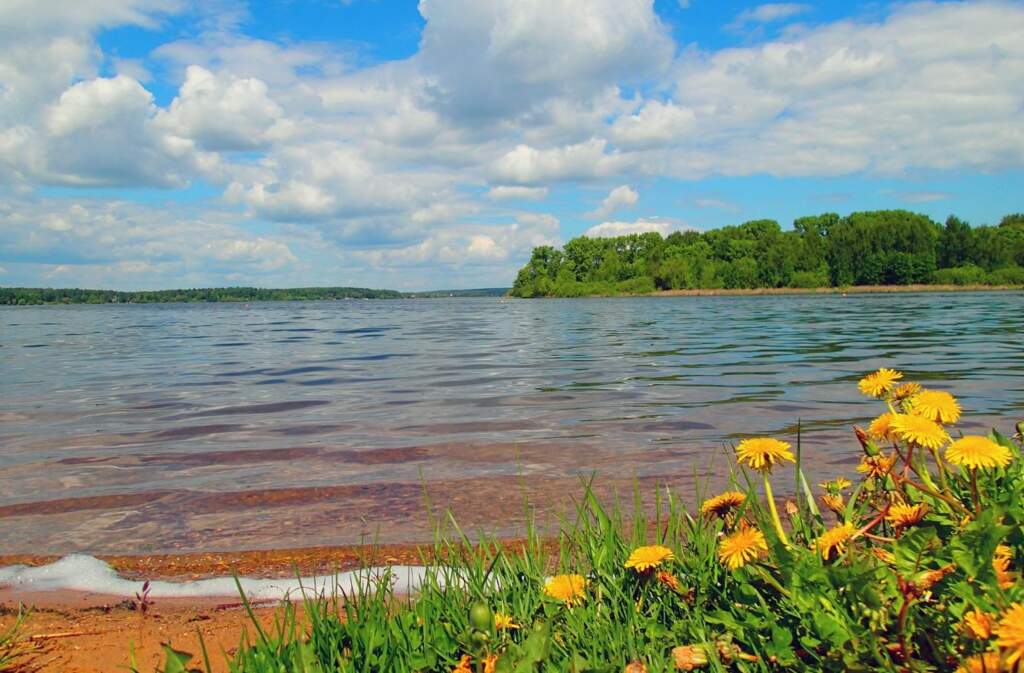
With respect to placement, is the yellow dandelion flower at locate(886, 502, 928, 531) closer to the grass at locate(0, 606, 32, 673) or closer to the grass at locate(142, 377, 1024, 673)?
the grass at locate(142, 377, 1024, 673)

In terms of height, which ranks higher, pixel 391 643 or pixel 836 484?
pixel 836 484

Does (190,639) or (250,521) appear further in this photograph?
(250,521)

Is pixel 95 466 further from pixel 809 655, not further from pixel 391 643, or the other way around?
pixel 809 655

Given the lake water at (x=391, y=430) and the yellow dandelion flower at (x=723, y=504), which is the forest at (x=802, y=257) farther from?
the yellow dandelion flower at (x=723, y=504)

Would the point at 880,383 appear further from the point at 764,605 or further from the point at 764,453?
the point at 764,605

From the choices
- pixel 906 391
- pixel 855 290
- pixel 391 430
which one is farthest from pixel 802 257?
pixel 906 391

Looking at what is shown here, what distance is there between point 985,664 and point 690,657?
72cm

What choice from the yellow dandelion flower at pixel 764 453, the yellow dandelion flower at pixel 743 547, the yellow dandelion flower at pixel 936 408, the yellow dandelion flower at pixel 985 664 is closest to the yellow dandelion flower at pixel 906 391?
the yellow dandelion flower at pixel 936 408

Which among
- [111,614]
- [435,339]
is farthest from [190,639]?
[435,339]

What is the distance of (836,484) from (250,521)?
4.29 m

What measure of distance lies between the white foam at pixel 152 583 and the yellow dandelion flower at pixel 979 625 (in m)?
2.65

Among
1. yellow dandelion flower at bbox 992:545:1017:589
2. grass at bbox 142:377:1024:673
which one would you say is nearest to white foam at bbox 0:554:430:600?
grass at bbox 142:377:1024:673

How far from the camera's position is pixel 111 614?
12.0ft

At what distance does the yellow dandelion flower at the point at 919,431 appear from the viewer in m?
2.08
